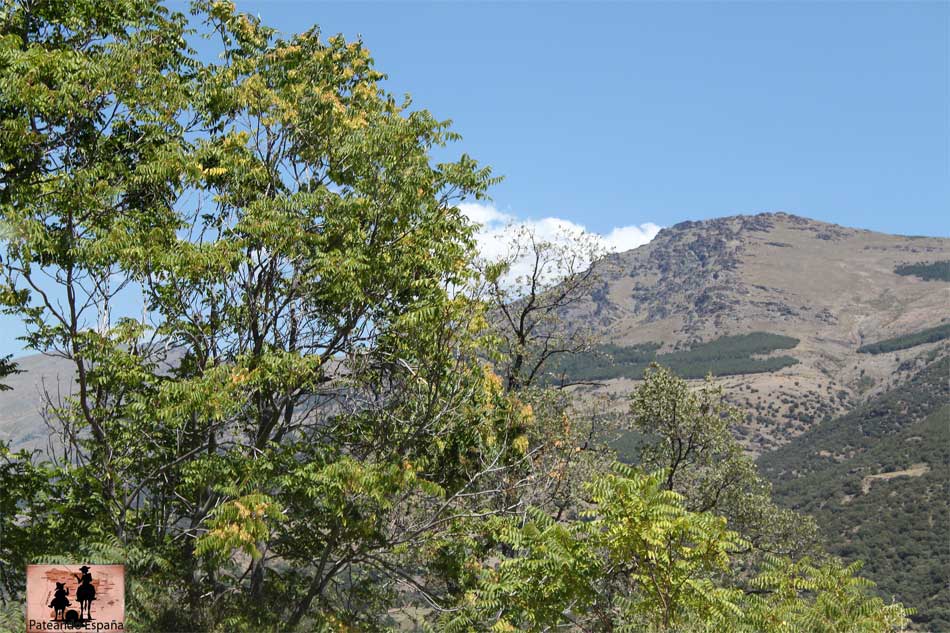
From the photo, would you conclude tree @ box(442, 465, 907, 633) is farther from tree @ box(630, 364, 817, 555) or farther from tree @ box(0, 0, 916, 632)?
tree @ box(630, 364, 817, 555)

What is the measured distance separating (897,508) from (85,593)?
479 ft

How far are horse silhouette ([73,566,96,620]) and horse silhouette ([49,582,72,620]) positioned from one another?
17cm

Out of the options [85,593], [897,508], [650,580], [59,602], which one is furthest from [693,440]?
[897,508]

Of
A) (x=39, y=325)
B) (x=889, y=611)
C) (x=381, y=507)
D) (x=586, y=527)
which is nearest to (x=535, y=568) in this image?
(x=586, y=527)

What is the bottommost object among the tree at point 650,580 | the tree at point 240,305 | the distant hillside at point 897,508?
the distant hillside at point 897,508

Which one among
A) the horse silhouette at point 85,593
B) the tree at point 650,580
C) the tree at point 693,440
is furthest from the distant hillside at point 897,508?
the horse silhouette at point 85,593

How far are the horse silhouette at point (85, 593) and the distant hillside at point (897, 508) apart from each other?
7073 centimetres

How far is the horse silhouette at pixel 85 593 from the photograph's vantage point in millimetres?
11773

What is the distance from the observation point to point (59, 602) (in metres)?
11.8

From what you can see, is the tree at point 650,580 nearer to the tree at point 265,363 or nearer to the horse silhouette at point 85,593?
the tree at point 265,363

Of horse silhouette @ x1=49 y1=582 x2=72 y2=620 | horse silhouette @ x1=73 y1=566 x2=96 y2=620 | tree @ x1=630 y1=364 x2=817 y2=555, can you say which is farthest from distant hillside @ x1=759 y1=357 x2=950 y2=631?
horse silhouette @ x1=49 y1=582 x2=72 y2=620

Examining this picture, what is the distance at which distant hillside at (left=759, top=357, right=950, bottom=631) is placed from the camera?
94.8 metres

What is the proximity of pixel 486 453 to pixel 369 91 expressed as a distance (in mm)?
8978

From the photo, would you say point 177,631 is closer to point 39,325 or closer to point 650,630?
point 39,325
